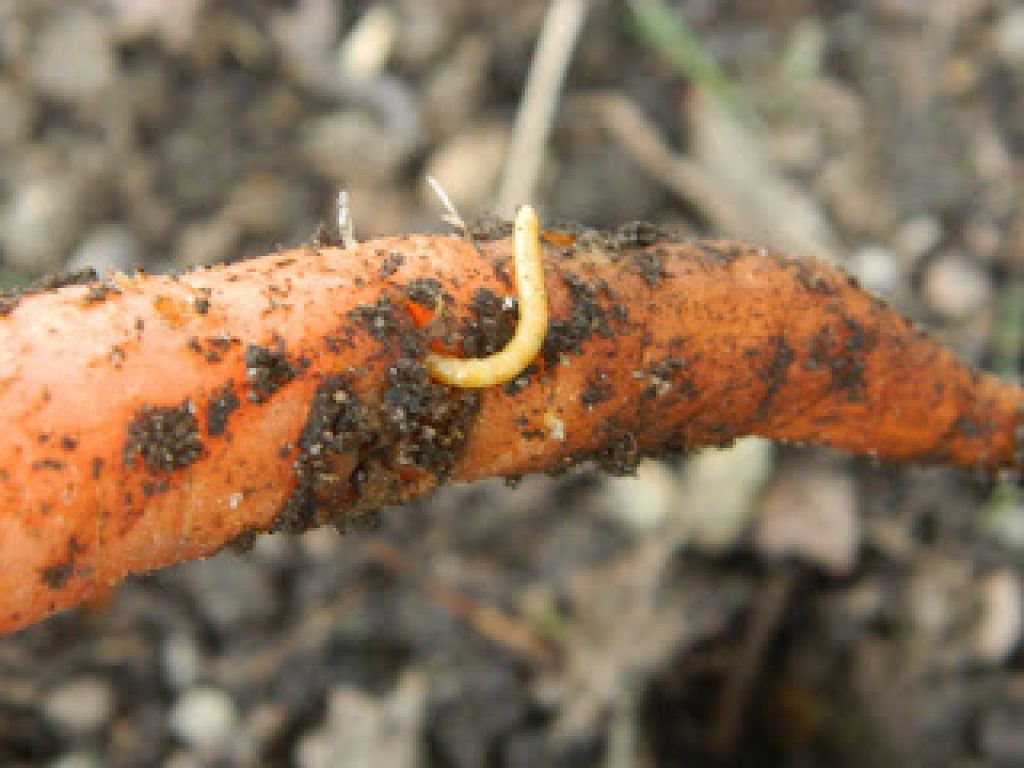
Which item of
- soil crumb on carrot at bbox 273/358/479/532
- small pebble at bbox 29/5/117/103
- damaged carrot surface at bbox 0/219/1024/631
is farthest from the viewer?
small pebble at bbox 29/5/117/103

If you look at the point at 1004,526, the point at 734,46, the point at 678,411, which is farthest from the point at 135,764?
the point at 734,46

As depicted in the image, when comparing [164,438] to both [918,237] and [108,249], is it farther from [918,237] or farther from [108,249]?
[918,237]

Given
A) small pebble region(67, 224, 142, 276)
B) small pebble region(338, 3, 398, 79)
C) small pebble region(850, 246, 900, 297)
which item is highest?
small pebble region(338, 3, 398, 79)

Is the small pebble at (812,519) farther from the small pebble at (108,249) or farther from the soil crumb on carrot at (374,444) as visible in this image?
the small pebble at (108,249)

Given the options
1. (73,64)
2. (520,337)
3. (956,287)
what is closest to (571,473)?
(956,287)

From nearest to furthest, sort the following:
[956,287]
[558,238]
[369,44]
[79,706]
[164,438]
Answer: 1. [164,438]
2. [558,238]
3. [79,706]
4. [956,287]
5. [369,44]

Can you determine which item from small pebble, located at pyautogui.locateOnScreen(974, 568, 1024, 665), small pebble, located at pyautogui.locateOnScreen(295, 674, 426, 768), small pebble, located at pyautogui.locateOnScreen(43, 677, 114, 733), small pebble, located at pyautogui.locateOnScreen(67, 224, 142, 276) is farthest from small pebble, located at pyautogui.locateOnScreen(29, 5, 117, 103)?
small pebble, located at pyautogui.locateOnScreen(974, 568, 1024, 665)

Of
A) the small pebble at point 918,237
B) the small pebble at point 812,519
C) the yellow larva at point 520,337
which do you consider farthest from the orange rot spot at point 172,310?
the small pebble at point 918,237

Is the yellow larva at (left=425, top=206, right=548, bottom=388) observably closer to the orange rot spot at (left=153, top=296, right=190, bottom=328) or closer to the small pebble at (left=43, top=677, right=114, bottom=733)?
the orange rot spot at (left=153, top=296, right=190, bottom=328)
